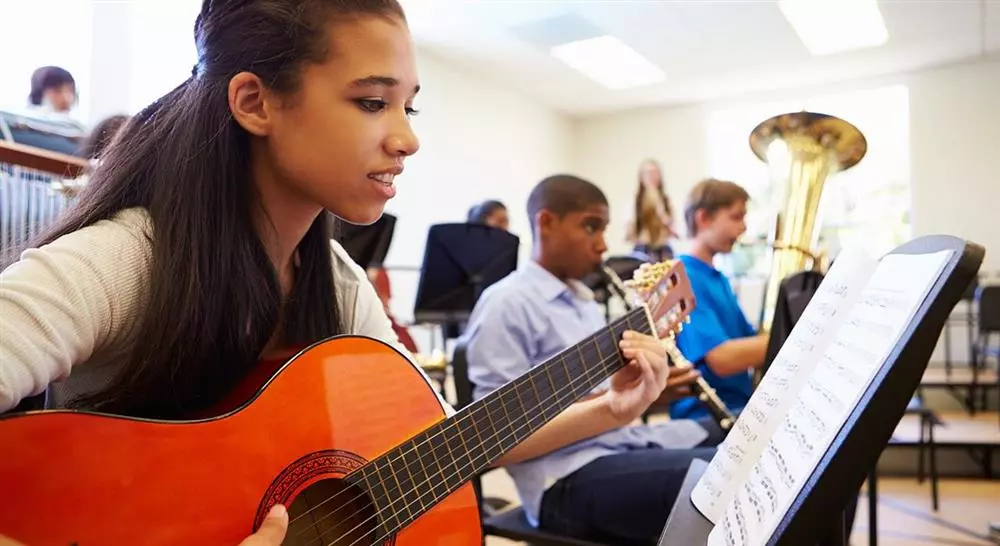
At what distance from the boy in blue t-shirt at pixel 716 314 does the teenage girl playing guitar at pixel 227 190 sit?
1404 mm

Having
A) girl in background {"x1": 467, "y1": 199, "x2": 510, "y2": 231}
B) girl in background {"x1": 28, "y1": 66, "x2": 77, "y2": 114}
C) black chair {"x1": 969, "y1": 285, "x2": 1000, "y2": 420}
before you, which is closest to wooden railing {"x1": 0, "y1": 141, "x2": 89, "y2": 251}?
girl in background {"x1": 28, "y1": 66, "x2": 77, "y2": 114}

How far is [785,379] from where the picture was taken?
2.63ft

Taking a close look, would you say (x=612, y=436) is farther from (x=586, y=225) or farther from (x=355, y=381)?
(x=355, y=381)

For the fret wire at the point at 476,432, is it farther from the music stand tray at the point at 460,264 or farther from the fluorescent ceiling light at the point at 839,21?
the music stand tray at the point at 460,264

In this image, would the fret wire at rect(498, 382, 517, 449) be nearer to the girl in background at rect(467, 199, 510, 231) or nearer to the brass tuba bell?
the brass tuba bell

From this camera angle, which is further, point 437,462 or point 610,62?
point 610,62

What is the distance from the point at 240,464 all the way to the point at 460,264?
100 inches

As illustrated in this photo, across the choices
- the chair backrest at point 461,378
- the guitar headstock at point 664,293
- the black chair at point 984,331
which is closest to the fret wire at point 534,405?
the guitar headstock at point 664,293

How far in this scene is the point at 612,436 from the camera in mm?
1722

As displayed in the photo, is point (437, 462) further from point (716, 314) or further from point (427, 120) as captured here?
point (427, 120)

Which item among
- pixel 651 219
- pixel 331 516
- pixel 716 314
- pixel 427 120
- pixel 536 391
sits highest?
pixel 427 120

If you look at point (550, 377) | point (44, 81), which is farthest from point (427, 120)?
point (550, 377)

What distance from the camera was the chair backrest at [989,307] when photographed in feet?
12.5

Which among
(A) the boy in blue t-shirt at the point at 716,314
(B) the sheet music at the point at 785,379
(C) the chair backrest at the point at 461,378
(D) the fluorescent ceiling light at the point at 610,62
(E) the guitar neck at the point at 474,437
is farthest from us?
(D) the fluorescent ceiling light at the point at 610,62
